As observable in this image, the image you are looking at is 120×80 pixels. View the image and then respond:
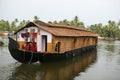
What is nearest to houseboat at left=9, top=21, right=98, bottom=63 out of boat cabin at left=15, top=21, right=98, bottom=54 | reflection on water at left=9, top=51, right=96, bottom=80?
boat cabin at left=15, top=21, right=98, bottom=54

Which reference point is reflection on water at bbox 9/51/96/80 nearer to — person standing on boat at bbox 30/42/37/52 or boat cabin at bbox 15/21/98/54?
boat cabin at bbox 15/21/98/54

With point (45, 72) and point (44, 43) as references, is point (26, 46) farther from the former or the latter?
point (45, 72)

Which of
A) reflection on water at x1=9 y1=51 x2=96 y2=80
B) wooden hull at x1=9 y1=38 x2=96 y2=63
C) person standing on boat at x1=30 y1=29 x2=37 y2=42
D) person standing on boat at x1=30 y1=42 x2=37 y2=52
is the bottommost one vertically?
reflection on water at x1=9 y1=51 x2=96 y2=80

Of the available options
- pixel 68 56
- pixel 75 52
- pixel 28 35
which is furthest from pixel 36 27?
pixel 75 52

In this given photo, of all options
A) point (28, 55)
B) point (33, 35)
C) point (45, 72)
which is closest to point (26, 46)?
point (33, 35)

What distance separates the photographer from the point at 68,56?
20.4 meters

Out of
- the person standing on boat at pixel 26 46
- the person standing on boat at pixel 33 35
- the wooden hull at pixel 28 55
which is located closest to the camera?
the wooden hull at pixel 28 55

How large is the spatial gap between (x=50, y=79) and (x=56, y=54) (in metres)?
4.24

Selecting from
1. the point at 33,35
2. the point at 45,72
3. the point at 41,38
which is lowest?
A: the point at 45,72

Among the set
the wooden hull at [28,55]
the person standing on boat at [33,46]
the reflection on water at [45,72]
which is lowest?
the reflection on water at [45,72]

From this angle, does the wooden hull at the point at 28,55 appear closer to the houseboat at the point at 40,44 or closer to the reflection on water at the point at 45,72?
the houseboat at the point at 40,44

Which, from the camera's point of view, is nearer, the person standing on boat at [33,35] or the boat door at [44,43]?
the person standing on boat at [33,35]

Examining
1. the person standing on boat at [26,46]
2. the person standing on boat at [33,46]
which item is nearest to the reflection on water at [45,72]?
the person standing on boat at [33,46]

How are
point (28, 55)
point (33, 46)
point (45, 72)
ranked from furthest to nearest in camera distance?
point (33, 46) < point (28, 55) < point (45, 72)
